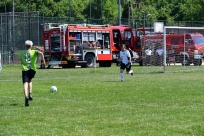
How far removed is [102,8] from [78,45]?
103 ft

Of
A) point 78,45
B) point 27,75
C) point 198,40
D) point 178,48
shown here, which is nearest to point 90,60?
point 78,45

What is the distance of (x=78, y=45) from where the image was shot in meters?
42.0

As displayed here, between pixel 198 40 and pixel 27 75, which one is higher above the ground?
pixel 198 40

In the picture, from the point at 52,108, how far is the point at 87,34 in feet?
89.3

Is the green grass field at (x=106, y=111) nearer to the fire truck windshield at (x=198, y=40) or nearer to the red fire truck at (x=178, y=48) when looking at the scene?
the red fire truck at (x=178, y=48)

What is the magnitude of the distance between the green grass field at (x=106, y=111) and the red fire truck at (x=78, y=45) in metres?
20.0

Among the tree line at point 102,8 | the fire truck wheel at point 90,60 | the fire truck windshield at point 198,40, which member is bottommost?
the fire truck wheel at point 90,60

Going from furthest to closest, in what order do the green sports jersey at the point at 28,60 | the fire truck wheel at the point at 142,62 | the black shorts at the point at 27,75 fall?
the fire truck wheel at the point at 142,62, the green sports jersey at the point at 28,60, the black shorts at the point at 27,75

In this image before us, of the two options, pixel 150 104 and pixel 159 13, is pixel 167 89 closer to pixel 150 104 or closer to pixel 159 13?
pixel 150 104

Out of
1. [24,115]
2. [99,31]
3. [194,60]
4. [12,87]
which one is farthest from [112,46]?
[24,115]

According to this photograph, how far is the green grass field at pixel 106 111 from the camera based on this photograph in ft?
37.3

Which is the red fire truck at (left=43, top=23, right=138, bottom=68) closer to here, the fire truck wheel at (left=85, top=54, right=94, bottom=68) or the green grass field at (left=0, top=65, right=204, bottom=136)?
the fire truck wheel at (left=85, top=54, right=94, bottom=68)

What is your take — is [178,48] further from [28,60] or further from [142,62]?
[28,60]

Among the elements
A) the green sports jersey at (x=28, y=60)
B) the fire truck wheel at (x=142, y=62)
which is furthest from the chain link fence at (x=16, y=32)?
the green sports jersey at (x=28, y=60)
